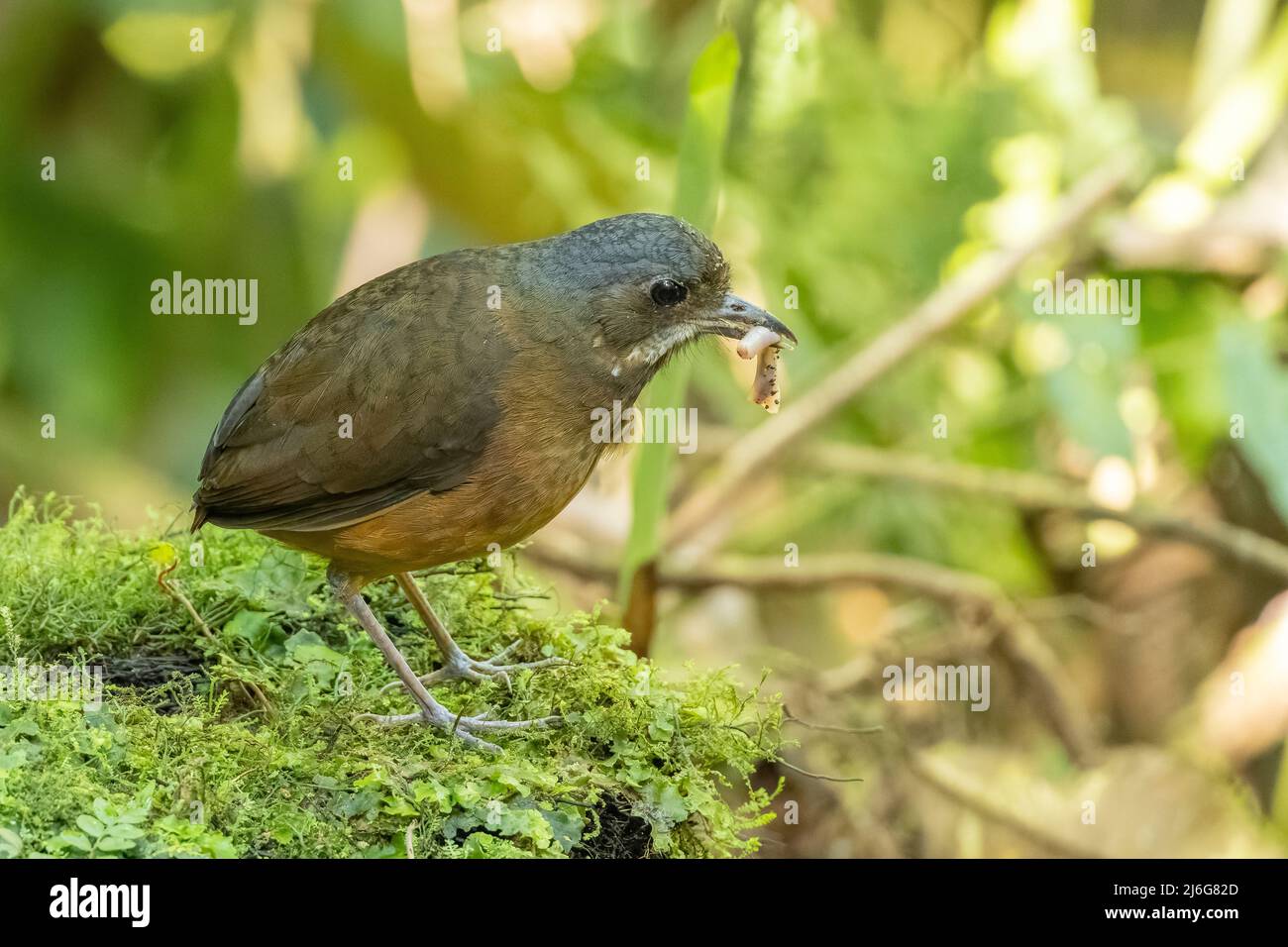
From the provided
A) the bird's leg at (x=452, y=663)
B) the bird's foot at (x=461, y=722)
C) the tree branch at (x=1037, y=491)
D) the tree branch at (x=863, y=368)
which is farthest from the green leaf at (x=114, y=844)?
the tree branch at (x=1037, y=491)

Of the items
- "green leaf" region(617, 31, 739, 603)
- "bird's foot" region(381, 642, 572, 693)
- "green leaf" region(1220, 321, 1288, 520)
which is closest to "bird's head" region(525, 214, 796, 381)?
"green leaf" region(617, 31, 739, 603)

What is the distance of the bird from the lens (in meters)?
3.49

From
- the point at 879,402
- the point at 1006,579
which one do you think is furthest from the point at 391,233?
the point at 1006,579

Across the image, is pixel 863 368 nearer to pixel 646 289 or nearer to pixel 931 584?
pixel 931 584

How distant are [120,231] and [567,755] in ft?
13.8

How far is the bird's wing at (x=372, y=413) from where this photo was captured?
3527 mm

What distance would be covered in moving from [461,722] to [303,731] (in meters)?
0.41

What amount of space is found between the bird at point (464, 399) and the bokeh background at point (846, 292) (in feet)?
7.12

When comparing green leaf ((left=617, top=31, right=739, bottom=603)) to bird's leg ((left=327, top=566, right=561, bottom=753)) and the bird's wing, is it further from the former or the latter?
bird's leg ((left=327, top=566, right=561, bottom=753))

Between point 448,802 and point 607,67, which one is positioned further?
point 607,67

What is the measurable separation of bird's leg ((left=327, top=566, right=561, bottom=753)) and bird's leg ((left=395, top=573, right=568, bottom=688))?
7.6 inches
